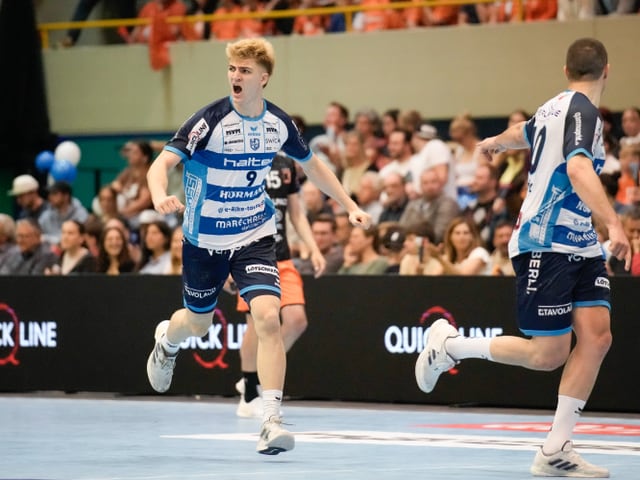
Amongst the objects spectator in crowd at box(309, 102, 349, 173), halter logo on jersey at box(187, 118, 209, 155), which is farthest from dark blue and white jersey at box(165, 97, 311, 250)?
spectator in crowd at box(309, 102, 349, 173)

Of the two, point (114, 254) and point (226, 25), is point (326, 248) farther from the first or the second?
point (226, 25)

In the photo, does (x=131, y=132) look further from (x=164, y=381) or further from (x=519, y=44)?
(x=164, y=381)

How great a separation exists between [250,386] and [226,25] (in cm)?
884

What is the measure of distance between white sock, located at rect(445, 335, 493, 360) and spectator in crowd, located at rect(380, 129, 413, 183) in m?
6.78

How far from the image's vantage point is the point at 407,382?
38.5 ft

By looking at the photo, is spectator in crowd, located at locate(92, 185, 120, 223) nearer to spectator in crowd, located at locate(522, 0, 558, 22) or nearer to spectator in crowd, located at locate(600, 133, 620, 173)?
spectator in crowd, located at locate(522, 0, 558, 22)

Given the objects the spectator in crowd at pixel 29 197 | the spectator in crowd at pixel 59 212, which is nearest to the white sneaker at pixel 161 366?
the spectator in crowd at pixel 59 212

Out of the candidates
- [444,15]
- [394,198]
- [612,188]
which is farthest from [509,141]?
[444,15]

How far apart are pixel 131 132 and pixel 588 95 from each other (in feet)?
43.0

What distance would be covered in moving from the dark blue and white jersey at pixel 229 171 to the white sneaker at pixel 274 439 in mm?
1242

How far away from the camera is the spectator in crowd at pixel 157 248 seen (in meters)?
13.7

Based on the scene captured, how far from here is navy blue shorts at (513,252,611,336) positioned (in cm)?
716

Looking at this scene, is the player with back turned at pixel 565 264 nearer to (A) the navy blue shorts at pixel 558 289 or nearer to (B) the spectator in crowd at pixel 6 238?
(A) the navy blue shorts at pixel 558 289

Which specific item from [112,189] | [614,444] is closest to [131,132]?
[112,189]
